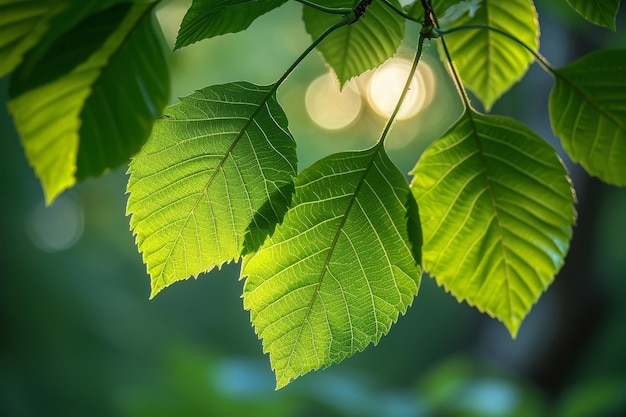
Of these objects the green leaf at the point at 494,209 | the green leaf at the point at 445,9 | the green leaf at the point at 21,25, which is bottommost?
the green leaf at the point at 494,209

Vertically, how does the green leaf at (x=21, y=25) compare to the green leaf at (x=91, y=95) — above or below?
above

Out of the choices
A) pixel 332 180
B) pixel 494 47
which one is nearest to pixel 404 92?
pixel 332 180

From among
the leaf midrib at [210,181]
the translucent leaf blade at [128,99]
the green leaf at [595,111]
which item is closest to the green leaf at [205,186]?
the leaf midrib at [210,181]

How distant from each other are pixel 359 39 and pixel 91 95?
243mm

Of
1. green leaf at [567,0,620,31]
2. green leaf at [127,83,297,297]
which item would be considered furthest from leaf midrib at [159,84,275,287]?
green leaf at [567,0,620,31]

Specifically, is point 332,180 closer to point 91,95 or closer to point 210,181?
point 210,181

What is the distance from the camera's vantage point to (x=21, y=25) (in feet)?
0.78

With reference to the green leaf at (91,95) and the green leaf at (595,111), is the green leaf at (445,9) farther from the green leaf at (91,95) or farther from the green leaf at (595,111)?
the green leaf at (91,95)

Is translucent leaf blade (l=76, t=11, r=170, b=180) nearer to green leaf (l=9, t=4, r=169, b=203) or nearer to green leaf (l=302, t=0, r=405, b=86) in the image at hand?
green leaf (l=9, t=4, r=169, b=203)

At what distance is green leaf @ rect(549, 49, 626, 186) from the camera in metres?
0.42

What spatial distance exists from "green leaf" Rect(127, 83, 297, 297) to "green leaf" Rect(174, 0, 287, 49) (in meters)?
0.04

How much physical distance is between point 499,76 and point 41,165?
419 mm

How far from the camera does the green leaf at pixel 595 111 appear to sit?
417 millimetres

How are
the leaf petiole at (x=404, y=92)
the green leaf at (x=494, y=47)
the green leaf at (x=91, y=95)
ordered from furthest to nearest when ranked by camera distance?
the green leaf at (x=494, y=47), the leaf petiole at (x=404, y=92), the green leaf at (x=91, y=95)
